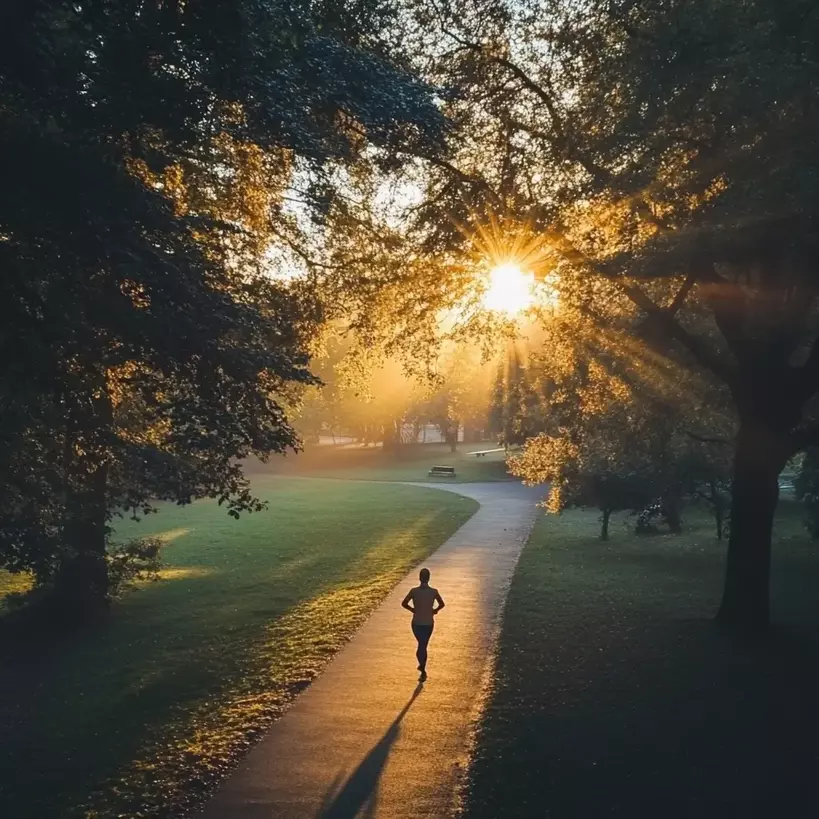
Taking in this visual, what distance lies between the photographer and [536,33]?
11.1m

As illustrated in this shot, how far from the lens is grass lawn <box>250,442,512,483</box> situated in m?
59.8

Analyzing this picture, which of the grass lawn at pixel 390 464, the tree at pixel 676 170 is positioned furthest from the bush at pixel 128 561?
the grass lawn at pixel 390 464

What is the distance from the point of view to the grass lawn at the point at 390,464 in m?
59.8

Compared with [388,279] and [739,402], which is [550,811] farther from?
[388,279]

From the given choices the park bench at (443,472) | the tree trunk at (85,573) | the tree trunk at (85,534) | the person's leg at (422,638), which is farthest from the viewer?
the park bench at (443,472)

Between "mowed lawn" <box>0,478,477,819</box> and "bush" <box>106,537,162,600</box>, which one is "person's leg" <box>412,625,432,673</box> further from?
"bush" <box>106,537,162,600</box>

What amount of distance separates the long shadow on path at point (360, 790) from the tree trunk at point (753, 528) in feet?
23.2

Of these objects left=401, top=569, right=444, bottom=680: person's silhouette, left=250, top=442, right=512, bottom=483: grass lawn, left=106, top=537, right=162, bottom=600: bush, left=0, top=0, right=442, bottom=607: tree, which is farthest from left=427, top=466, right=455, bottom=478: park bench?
left=0, top=0, right=442, bottom=607: tree

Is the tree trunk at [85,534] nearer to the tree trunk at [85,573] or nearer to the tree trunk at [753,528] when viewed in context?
the tree trunk at [85,573]

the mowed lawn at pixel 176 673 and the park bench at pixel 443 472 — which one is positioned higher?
the park bench at pixel 443 472

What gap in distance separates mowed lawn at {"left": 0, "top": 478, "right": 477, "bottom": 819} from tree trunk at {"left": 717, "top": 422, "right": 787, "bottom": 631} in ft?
20.8

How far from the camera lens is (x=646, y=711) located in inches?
345

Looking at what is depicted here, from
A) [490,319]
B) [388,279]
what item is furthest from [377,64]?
[490,319]

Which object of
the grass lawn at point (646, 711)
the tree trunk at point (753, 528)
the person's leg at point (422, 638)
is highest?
the tree trunk at point (753, 528)
